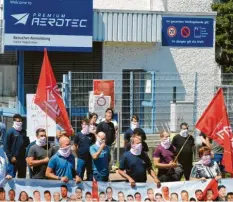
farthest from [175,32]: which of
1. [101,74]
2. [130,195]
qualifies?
[130,195]

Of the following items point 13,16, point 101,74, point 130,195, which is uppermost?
point 13,16

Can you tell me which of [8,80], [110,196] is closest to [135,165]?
[110,196]

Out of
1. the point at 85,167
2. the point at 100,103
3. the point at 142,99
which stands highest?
the point at 142,99

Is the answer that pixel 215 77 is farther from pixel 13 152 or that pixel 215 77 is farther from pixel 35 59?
pixel 13 152

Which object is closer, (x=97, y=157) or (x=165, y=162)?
(x=165, y=162)

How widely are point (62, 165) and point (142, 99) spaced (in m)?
8.17

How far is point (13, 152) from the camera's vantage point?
15.2 metres

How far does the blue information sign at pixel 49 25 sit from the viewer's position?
21.3 m

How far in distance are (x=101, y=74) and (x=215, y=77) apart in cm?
523

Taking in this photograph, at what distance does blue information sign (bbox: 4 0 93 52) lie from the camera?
2131 centimetres

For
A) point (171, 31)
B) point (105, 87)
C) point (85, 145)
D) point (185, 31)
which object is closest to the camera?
point (85, 145)

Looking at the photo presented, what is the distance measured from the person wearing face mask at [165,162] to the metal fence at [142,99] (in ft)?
18.8

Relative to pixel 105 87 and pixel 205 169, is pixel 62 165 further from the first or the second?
pixel 105 87

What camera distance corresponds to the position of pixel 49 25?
2169 centimetres
